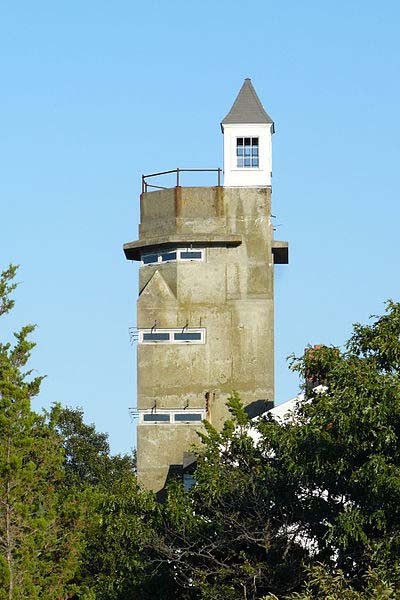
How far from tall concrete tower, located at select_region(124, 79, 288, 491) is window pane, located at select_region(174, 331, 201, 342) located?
0.12 feet

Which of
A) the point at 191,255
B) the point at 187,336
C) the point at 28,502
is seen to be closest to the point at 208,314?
the point at 187,336

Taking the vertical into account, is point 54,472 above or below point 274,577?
above

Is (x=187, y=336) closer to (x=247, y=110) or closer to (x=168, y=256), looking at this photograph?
(x=168, y=256)

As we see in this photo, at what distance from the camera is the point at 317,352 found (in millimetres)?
32594

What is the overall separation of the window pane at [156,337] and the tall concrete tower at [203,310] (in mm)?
36

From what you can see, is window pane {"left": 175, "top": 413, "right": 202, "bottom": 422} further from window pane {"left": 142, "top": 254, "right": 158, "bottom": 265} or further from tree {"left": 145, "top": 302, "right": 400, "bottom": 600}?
tree {"left": 145, "top": 302, "right": 400, "bottom": 600}

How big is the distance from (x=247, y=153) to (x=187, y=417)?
987 centimetres

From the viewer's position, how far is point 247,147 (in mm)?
54875

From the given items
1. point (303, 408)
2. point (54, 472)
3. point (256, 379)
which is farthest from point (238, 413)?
point (256, 379)

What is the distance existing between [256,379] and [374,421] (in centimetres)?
2409

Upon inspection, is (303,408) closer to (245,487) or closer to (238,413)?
(245,487)

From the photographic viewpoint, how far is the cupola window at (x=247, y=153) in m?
54.3

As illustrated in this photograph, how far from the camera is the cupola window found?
5434 centimetres

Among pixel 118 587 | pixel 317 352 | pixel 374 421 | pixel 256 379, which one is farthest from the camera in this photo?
pixel 256 379
